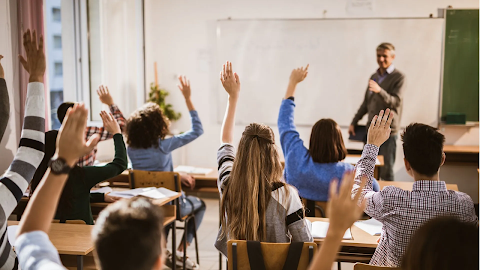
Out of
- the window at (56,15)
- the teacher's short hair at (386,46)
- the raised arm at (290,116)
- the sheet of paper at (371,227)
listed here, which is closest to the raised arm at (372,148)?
the sheet of paper at (371,227)

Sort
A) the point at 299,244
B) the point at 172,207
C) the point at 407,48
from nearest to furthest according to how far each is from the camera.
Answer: the point at 299,244, the point at 172,207, the point at 407,48

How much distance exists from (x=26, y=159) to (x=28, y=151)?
0.08 ft

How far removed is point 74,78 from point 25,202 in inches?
94.9

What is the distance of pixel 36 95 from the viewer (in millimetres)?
1327

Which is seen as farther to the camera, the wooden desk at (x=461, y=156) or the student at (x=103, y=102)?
the wooden desk at (x=461, y=156)

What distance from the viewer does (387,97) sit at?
15.9ft

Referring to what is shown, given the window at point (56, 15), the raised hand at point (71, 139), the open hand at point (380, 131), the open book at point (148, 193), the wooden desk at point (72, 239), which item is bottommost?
the open book at point (148, 193)

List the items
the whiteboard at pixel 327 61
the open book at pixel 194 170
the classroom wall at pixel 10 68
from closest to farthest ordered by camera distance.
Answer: the classroom wall at pixel 10 68 < the open book at pixel 194 170 < the whiteboard at pixel 327 61

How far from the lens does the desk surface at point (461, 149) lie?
199 inches

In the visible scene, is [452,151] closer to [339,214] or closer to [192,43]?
[192,43]

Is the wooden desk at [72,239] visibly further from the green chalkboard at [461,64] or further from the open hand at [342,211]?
the green chalkboard at [461,64]

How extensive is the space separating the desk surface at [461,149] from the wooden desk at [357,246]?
10.1 feet

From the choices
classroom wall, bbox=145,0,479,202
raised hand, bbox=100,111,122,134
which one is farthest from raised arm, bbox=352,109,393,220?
classroom wall, bbox=145,0,479,202

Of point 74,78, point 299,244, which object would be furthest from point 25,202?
point 74,78
